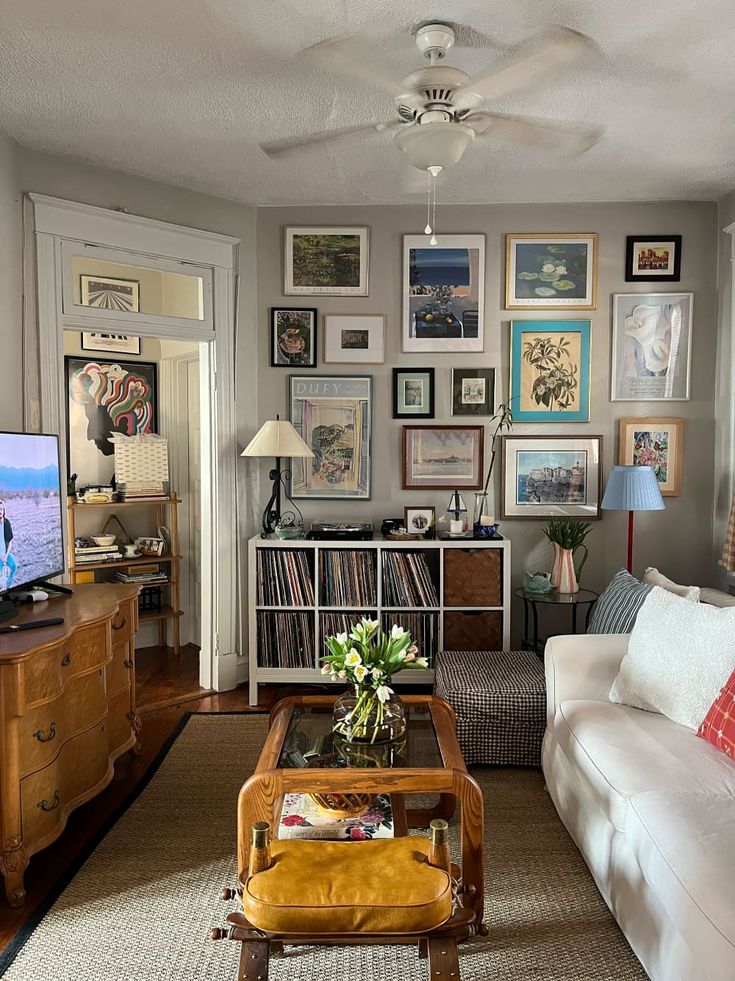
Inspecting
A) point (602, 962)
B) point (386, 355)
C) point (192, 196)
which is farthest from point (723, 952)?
point (192, 196)

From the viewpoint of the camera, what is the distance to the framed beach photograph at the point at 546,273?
4168mm

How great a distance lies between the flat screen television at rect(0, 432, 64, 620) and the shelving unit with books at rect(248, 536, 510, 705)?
116 cm

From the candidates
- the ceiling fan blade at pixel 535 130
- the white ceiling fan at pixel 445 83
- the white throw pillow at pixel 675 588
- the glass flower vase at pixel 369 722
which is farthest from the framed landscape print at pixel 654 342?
the glass flower vase at pixel 369 722

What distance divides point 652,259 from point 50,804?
394 cm

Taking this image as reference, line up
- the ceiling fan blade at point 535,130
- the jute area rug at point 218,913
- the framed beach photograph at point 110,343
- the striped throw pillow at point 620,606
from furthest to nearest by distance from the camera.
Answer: the framed beach photograph at point 110,343 → the striped throw pillow at point 620,606 → the ceiling fan blade at point 535,130 → the jute area rug at point 218,913

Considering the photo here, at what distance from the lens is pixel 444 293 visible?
4211 millimetres

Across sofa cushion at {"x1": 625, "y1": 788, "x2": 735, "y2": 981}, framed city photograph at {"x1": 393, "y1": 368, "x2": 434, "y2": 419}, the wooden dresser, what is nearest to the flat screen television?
the wooden dresser

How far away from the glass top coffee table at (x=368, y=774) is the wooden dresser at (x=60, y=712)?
743mm

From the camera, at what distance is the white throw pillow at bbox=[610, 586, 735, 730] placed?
2359mm

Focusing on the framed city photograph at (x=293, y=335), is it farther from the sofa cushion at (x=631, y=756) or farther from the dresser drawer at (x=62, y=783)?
the sofa cushion at (x=631, y=756)

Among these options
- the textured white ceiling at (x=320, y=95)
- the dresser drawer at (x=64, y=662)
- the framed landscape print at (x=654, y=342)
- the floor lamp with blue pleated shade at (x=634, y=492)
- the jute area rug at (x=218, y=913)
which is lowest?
the jute area rug at (x=218, y=913)

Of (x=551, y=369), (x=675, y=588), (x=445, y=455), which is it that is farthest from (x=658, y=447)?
(x=675, y=588)

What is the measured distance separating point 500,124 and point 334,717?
87.1 inches

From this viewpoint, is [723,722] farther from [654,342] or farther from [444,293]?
[444,293]
